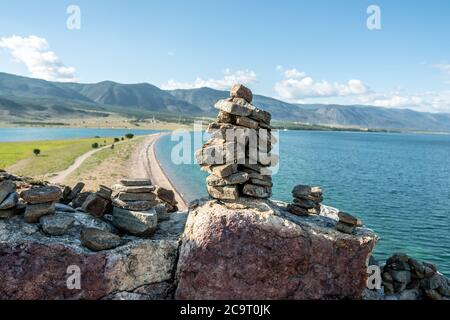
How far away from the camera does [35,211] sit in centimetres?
1664

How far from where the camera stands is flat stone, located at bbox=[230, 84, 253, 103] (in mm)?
19859

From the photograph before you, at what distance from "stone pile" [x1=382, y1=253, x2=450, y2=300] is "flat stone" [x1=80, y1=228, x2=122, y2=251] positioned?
47.2ft

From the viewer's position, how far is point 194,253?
640 inches

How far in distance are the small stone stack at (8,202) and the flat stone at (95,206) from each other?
275cm

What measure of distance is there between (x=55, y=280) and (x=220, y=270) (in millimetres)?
6339

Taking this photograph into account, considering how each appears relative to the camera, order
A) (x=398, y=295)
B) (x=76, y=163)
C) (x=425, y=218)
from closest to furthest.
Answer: (x=398, y=295) → (x=425, y=218) → (x=76, y=163)

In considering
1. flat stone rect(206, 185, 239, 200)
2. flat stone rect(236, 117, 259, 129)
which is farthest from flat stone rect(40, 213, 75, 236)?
flat stone rect(236, 117, 259, 129)

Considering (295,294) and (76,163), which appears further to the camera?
(76,163)

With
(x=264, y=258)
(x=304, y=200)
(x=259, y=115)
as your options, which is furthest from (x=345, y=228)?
(x=259, y=115)

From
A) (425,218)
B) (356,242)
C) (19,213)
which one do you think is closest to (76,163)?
(425,218)

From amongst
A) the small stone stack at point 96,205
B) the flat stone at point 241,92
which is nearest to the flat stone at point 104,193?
the small stone stack at point 96,205

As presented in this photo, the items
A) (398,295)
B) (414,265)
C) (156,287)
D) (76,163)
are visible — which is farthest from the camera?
(76,163)

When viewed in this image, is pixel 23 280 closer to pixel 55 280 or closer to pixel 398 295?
pixel 55 280

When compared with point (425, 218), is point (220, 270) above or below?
above
